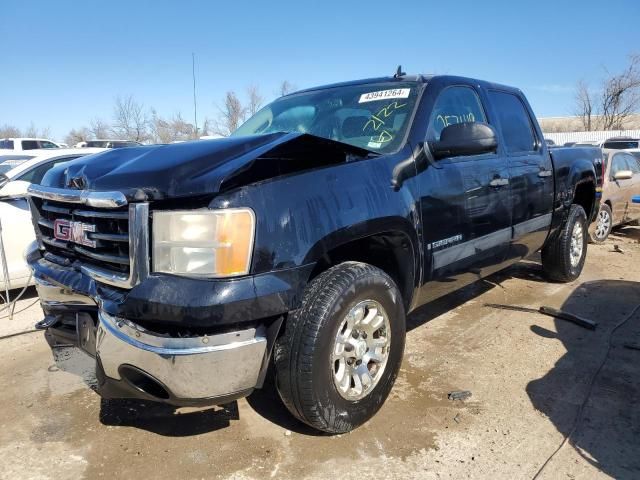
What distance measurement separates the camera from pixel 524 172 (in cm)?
423

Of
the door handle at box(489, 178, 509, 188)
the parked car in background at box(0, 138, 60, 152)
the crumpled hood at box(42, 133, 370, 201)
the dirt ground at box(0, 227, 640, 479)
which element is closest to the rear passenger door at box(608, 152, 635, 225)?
the dirt ground at box(0, 227, 640, 479)

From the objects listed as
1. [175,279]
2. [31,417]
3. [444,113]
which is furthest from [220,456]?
[444,113]

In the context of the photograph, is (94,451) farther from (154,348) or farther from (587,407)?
(587,407)

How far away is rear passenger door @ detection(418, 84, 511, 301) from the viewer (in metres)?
3.19

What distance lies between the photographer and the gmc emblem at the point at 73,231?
2.48 m

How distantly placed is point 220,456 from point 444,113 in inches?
99.7

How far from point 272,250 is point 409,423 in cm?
137

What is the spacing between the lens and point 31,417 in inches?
120

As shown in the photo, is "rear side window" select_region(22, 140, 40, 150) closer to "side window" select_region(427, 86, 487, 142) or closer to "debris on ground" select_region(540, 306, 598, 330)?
"side window" select_region(427, 86, 487, 142)

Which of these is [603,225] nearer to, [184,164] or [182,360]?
[184,164]

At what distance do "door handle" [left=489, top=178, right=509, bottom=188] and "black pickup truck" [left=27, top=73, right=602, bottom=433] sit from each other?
15 cm

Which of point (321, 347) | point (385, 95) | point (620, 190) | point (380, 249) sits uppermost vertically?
point (385, 95)

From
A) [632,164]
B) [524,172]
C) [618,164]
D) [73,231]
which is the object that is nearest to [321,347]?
[73,231]

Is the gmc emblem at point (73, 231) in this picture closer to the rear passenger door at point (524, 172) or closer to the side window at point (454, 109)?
the side window at point (454, 109)
